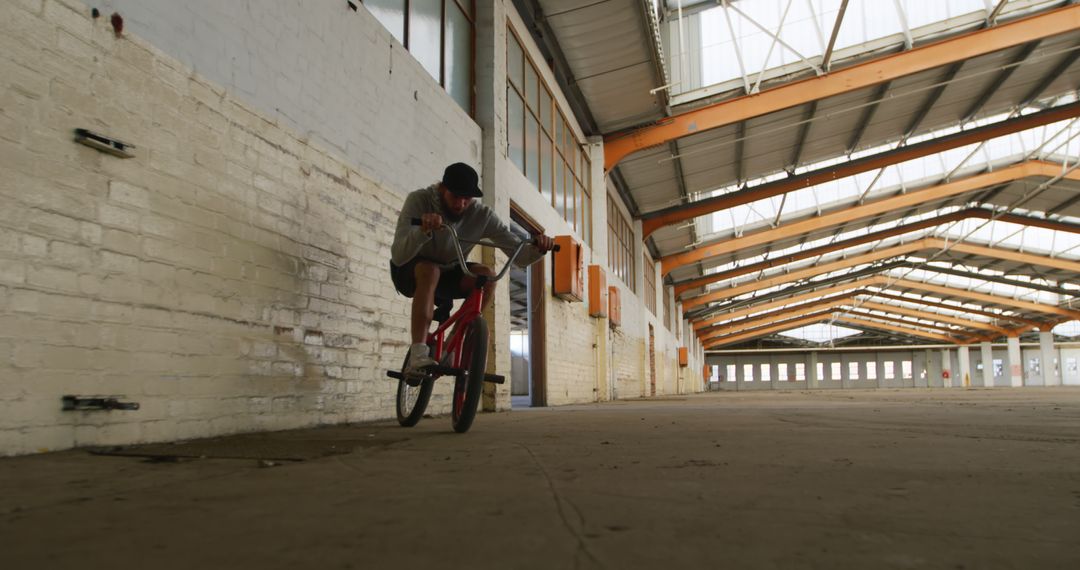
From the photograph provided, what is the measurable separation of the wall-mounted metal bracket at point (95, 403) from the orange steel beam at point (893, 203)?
1798 cm

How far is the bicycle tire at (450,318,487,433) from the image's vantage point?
337 cm

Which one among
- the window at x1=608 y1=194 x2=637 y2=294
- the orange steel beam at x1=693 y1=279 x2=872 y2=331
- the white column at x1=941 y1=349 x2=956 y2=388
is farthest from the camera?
the white column at x1=941 y1=349 x2=956 y2=388

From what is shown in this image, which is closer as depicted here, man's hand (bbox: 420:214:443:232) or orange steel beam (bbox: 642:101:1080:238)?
man's hand (bbox: 420:214:443:232)

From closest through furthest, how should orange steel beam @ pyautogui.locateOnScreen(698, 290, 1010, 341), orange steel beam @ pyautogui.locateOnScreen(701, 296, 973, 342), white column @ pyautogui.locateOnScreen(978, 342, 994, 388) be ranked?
1. orange steel beam @ pyautogui.locateOnScreen(698, 290, 1010, 341)
2. orange steel beam @ pyautogui.locateOnScreen(701, 296, 973, 342)
3. white column @ pyautogui.locateOnScreen(978, 342, 994, 388)

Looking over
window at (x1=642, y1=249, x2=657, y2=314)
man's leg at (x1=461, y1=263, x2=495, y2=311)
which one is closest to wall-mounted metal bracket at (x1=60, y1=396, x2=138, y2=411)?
man's leg at (x1=461, y1=263, x2=495, y2=311)

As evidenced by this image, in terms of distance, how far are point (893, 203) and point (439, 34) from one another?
586 inches

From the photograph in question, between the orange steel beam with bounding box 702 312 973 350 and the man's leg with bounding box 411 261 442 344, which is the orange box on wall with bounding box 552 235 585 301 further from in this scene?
the orange steel beam with bounding box 702 312 973 350

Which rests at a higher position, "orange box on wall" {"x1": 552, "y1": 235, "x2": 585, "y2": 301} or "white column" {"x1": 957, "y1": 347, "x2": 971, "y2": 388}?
"orange box on wall" {"x1": 552, "y1": 235, "x2": 585, "y2": 301}

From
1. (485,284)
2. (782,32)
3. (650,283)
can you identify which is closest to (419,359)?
(485,284)

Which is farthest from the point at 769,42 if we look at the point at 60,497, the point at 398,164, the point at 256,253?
the point at 60,497

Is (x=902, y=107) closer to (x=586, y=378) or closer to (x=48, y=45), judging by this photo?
(x=586, y=378)

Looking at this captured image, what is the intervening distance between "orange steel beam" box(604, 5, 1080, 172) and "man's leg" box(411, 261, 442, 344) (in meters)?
8.96

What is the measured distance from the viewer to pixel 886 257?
25.1 m

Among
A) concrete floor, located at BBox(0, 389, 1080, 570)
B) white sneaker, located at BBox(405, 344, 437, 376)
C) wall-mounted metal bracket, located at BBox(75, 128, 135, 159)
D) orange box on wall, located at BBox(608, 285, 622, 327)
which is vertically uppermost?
orange box on wall, located at BBox(608, 285, 622, 327)
